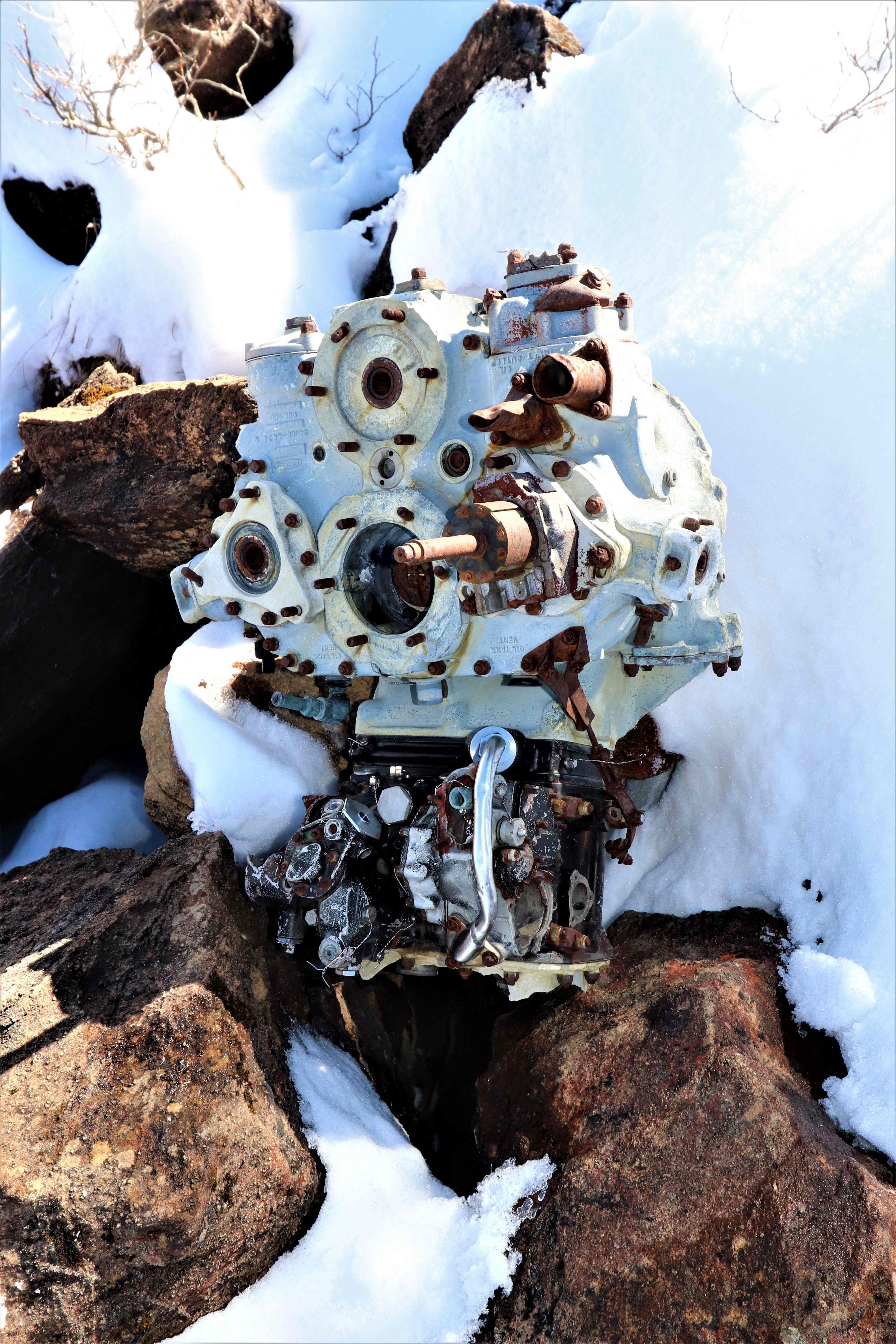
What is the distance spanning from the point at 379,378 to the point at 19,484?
9.36 ft

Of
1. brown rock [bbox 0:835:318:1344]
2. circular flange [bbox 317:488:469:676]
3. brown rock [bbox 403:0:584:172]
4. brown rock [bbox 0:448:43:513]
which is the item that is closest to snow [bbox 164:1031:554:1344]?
brown rock [bbox 0:835:318:1344]

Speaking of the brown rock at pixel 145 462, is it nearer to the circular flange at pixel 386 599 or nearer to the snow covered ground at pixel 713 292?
the snow covered ground at pixel 713 292

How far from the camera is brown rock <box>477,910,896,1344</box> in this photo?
3033mm

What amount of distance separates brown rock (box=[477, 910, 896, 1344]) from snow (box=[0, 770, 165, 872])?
7.35ft

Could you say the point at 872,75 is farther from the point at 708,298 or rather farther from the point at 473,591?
the point at 473,591

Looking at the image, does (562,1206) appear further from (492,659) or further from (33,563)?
(33,563)

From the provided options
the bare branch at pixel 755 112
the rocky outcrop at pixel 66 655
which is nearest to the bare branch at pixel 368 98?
the bare branch at pixel 755 112

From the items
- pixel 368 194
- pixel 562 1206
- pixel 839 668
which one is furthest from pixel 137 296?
pixel 562 1206

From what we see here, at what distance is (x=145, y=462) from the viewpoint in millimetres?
4871

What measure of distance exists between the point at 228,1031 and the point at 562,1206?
119 centimetres

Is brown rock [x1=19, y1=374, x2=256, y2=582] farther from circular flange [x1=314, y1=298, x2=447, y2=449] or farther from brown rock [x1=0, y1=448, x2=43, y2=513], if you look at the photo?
circular flange [x1=314, y1=298, x2=447, y2=449]

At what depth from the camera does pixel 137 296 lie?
19.0 feet

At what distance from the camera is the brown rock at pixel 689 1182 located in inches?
119

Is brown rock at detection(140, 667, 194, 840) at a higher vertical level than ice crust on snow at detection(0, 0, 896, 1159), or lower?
lower
